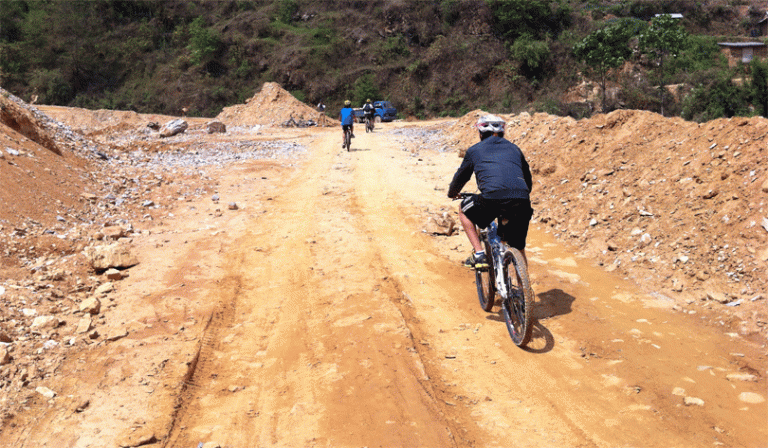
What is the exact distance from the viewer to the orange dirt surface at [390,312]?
370 cm

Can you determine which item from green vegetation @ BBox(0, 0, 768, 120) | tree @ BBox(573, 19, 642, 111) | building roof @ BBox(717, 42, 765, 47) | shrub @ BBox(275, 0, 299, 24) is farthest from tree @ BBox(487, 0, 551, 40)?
shrub @ BBox(275, 0, 299, 24)

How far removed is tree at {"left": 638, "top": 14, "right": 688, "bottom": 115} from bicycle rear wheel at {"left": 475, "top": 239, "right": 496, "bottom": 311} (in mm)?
36370

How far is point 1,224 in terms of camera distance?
7059mm

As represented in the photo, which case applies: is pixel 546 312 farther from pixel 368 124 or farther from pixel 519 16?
pixel 519 16

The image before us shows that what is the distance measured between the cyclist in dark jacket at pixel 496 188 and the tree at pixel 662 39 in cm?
3641

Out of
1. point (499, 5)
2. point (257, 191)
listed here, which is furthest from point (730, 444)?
point (499, 5)

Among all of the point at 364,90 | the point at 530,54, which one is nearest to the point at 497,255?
the point at 364,90

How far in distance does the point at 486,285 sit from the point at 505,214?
2.86 ft

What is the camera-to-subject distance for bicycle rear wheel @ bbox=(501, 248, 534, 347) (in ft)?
14.4

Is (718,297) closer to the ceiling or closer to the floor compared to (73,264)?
closer to the floor

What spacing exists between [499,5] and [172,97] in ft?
97.7

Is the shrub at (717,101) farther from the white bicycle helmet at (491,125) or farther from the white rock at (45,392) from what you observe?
the white rock at (45,392)

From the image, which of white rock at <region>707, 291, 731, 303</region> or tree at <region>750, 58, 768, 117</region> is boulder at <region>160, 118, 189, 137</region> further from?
tree at <region>750, 58, 768, 117</region>

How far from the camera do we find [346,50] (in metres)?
50.5
